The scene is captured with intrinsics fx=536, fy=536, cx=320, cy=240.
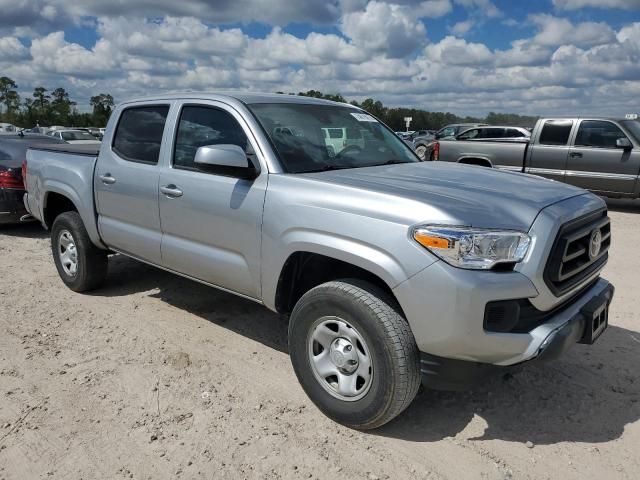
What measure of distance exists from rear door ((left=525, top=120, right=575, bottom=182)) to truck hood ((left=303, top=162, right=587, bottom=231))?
26.3ft

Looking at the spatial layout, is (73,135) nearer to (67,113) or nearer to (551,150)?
(551,150)

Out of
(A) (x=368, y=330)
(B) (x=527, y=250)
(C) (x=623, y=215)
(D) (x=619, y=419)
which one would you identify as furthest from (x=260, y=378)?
(C) (x=623, y=215)

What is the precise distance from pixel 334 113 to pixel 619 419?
2864mm

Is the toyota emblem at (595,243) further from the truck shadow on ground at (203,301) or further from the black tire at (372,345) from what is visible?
the truck shadow on ground at (203,301)

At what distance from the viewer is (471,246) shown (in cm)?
257

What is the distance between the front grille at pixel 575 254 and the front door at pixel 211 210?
1.71 metres

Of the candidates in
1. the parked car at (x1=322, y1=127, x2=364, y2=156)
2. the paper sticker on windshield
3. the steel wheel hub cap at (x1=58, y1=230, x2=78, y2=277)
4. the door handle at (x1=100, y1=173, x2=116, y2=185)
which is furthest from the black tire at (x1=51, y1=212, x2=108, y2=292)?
the paper sticker on windshield

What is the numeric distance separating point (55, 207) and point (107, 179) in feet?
4.85

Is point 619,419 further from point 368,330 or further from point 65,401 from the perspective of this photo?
point 65,401

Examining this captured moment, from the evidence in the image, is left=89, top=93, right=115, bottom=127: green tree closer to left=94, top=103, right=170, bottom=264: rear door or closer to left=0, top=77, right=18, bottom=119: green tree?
left=0, top=77, right=18, bottom=119: green tree

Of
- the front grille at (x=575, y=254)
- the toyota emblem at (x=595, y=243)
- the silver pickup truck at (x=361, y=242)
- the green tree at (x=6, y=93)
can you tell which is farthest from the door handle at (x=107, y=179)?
the green tree at (x=6, y=93)

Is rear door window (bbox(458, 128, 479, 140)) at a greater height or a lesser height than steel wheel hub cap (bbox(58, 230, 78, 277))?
greater

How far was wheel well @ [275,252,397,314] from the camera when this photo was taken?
3254 millimetres

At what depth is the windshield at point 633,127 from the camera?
408 inches
